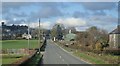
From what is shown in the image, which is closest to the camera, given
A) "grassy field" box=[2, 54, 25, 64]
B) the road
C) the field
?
the road

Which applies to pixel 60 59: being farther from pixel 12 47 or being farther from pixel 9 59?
pixel 12 47

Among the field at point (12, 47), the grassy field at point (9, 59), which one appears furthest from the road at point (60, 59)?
the field at point (12, 47)

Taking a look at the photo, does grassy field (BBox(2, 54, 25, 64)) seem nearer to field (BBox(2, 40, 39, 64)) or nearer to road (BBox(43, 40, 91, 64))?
field (BBox(2, 40, 39, 64))

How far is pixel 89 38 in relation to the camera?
95.1 meters

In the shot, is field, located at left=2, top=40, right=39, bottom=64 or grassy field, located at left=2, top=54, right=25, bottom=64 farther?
field, located at left=2, top=40, right=39, bottom=64

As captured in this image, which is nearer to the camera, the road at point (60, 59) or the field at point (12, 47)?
the road at point (60, 59)

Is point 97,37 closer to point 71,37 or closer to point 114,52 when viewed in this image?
point 114,52

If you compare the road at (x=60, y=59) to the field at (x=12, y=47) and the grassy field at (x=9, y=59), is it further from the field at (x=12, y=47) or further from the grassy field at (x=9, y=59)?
the field at (x=12, y=47)

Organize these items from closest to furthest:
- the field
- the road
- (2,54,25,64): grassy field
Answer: the road, (2,54,25,64): grassy field, the field

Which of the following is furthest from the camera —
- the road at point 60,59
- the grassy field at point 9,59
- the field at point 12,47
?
the field at point 12,47

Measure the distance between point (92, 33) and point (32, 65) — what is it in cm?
7020

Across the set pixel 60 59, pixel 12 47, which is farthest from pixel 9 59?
pixel 12 47

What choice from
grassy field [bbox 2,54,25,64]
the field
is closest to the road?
grassy field [bbox 2,54,25,64]

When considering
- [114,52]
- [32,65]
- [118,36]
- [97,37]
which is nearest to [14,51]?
[114,52]
